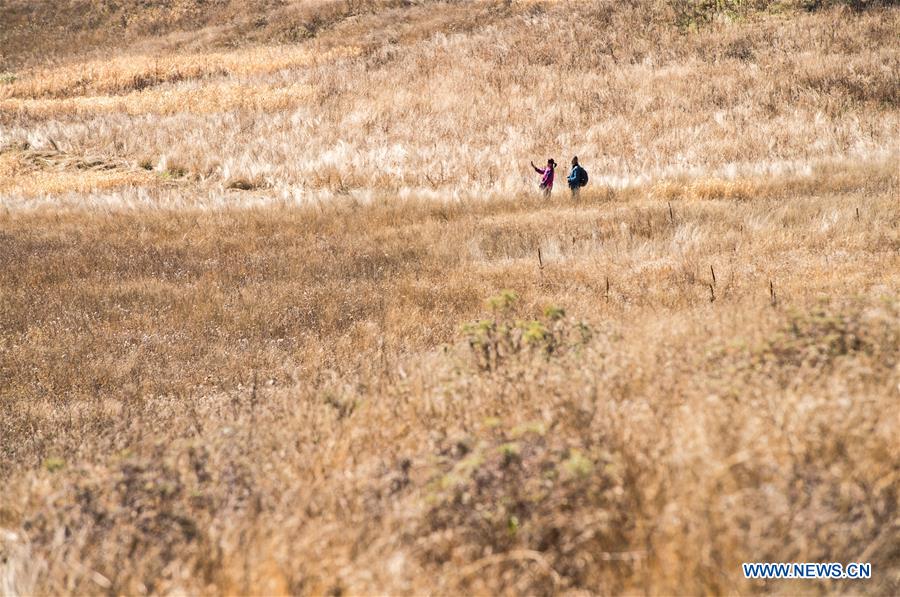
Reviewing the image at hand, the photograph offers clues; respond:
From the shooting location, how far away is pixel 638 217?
1280cm

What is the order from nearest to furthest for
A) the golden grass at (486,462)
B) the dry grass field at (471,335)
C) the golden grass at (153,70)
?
the golden grass at (486,462), the dry grass field at (471,335), the golden grass at (153,70)

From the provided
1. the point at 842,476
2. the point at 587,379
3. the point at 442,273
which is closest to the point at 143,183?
the point at 442,273

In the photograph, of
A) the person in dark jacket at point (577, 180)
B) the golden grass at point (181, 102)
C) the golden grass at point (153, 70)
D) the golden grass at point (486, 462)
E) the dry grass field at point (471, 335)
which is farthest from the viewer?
the golden grass at point (153, 70)

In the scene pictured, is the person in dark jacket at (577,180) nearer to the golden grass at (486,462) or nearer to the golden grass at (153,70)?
the golden grass at (486,462)

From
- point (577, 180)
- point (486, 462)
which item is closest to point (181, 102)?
point (577, 180)

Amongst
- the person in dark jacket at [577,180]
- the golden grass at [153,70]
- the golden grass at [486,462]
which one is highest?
the golden grass at [153,70]

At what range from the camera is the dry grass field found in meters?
2.79

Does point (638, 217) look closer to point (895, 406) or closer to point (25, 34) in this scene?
point (895, 406)

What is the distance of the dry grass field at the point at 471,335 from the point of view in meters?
2.79

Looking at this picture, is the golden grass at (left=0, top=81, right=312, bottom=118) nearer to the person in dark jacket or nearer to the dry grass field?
the dry grass field

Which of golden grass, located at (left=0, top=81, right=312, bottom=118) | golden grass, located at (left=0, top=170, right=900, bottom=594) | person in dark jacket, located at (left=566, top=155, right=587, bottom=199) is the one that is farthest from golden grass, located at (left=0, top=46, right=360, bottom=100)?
golden grass, located at (left=0, top=170, right=900, bottom=594)

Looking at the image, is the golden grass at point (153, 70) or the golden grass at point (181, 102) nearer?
the golden grass at point (181, 102)

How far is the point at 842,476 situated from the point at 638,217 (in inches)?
411

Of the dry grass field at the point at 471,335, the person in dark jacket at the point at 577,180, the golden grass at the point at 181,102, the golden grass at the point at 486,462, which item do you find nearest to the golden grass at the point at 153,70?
the golden grass at the point at 181,102
